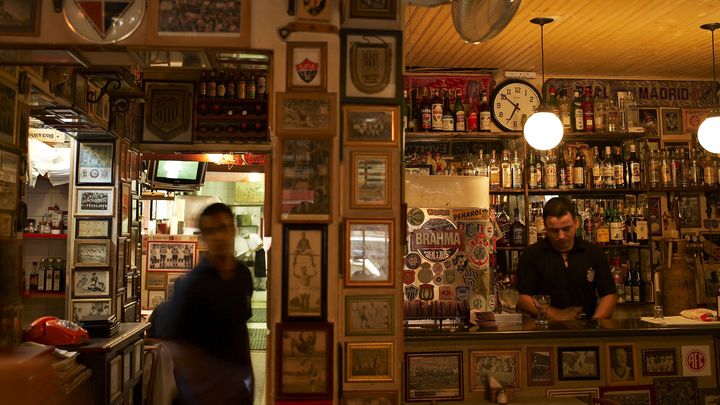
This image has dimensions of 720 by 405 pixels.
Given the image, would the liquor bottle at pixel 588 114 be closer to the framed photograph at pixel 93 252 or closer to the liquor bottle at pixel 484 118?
the liquor bottle at pixel 484 118

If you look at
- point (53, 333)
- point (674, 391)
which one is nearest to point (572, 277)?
point (674, 391)

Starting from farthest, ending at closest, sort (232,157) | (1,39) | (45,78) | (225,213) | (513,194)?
1. (232,157)
2. (513,194)
3. (45,78)
4. (225,213)
5. (1,39)

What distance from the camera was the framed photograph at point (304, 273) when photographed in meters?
2.57

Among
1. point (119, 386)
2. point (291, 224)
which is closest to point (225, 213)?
point (291, 224)

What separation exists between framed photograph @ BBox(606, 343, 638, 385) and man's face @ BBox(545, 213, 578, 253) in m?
0.91

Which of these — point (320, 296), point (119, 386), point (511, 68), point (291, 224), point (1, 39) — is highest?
point (511, 68)

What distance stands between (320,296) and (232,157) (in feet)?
12.5

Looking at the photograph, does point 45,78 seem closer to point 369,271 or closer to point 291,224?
point 291,224

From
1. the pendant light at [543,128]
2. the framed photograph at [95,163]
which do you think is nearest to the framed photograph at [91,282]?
the framed photograph at [95,163]

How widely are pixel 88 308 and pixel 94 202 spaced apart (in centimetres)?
82

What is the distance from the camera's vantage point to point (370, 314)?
8.75ft

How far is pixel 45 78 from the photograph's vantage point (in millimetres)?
3084

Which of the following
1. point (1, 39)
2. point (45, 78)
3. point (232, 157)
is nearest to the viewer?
point (1, 39)

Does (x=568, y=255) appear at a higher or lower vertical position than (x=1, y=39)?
lower
